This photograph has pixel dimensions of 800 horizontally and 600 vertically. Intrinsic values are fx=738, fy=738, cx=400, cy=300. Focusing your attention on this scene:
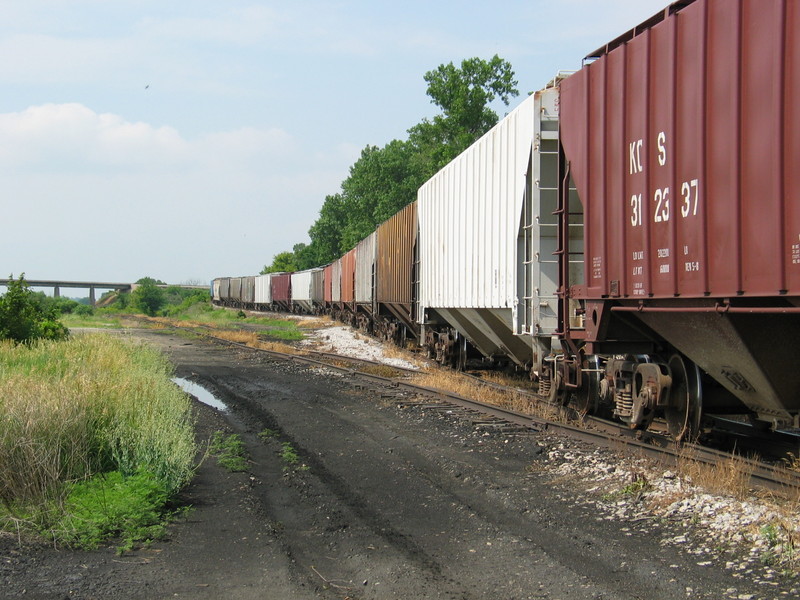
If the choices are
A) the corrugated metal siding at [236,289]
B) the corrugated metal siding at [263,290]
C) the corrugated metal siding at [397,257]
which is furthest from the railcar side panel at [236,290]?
the corrugated metal siding at [397,257]

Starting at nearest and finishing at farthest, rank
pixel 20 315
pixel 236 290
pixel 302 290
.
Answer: pixel 20 315 → pixel 302 290 → pixel 236 290

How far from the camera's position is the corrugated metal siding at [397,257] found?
1997 centimetres

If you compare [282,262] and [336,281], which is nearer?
[336,281]

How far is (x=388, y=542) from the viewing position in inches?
219

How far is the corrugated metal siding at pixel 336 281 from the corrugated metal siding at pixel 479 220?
71.3 ft

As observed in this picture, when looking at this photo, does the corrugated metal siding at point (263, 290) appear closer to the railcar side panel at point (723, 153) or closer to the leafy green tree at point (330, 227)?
the leafy green tree at point (330, 227)

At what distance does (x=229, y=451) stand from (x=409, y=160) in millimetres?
66815

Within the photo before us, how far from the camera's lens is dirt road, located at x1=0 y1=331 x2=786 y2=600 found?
4625 mm

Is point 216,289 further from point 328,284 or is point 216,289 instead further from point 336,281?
point 336,281

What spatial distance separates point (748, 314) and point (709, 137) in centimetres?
152

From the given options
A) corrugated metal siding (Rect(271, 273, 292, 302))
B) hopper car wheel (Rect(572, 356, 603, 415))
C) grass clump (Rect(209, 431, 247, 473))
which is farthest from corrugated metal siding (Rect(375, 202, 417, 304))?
corrugated metal siding (Rect(271, 273, 292, 302))

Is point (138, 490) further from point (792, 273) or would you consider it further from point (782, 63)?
point (782, 63)

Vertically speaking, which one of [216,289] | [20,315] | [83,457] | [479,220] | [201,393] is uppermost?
[216,289]

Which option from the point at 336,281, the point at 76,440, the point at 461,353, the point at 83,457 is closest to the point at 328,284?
the point at 336,281
